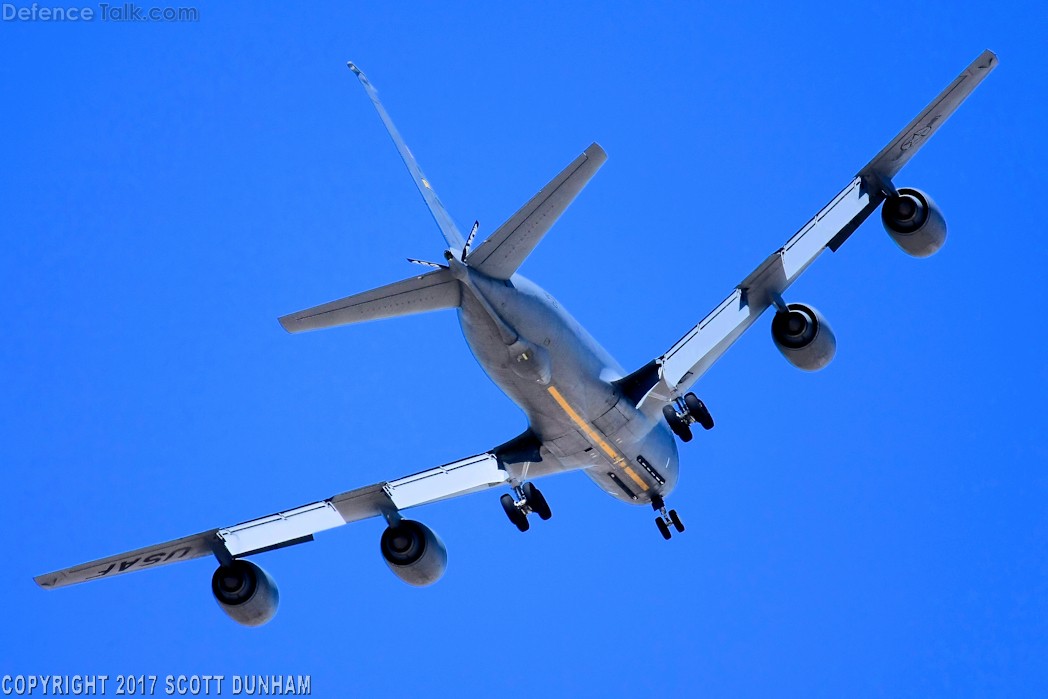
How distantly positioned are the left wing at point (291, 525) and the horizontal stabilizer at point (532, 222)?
5.49 meters

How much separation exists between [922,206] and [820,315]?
2.86 metres

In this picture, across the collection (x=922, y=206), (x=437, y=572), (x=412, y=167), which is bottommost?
(x=437, y=572)

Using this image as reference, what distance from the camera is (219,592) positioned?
2956 cm

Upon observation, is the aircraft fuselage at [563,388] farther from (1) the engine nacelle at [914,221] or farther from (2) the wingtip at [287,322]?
(1) the engine nacelle at [914,221]

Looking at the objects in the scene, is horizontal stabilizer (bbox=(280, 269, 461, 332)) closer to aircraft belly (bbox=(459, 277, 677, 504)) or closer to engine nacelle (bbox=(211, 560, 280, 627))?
aircraft belly (bbox=(459, 277, 677, 504))

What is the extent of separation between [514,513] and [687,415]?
4041 millimetres

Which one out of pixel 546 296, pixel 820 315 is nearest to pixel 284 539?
pixel 546 296

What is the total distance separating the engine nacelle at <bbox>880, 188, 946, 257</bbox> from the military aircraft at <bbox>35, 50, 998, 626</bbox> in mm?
27

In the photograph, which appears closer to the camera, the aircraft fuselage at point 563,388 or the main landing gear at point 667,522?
the aircraft fuselage at point 563,388

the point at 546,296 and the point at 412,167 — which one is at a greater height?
the point at 412,167

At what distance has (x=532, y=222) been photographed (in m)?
25.3

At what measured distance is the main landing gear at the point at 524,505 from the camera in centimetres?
2995

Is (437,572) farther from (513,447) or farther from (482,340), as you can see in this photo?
(482,340)

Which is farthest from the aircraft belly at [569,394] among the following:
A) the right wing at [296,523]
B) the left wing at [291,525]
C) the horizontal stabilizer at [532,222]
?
the left wing at [291,525]
